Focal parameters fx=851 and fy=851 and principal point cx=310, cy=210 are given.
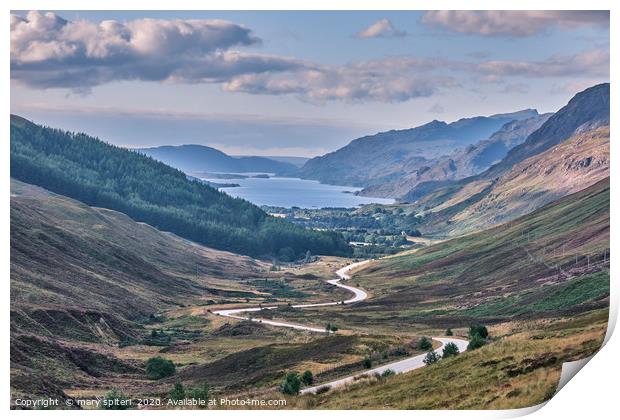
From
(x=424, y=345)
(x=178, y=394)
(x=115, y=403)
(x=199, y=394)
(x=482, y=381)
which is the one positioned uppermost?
(x=482, y=381)

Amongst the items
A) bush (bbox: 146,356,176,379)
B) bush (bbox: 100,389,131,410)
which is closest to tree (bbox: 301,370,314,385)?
bush (bbox: 100,389,131,410)

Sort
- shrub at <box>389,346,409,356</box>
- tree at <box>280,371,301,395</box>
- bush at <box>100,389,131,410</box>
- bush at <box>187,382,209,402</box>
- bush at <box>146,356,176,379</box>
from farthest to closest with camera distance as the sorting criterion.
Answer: bush at <box>146,356,176,379</box> → shrub at <box>389,346,409,356</box> → tree at <box>280,371,301,395</box> → bush at <box>187,382,209,402</box> → bush at <box>100,389,131,410</box>

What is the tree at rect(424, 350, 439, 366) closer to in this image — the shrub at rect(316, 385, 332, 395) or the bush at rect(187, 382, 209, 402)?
the shrub at rect(316, 385, 332, 395)

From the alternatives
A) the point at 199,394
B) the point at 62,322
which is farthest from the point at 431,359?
the point at 62,322

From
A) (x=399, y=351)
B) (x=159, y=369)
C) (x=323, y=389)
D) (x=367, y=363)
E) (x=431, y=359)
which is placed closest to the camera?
(x=323, y=389)

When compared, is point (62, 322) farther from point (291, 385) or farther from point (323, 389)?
point (323, 389)

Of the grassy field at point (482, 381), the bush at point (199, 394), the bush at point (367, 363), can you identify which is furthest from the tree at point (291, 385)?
the bush at point (367, 363)

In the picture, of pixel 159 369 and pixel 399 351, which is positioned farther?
pixel 159 369

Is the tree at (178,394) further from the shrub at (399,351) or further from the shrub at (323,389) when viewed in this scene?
the shrub at (399,351)
